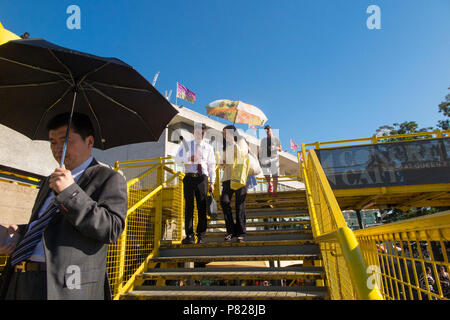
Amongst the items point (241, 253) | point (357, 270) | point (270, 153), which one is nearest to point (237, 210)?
point (241, 253)

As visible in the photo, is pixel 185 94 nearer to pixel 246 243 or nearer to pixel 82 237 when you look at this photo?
pixel 246 243

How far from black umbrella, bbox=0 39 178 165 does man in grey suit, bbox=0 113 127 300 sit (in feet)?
2.00

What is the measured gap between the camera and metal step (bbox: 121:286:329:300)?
2.82 metres

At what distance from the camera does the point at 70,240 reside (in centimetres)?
126

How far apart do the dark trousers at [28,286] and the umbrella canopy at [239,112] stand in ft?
23.2

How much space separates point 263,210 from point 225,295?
3.30m

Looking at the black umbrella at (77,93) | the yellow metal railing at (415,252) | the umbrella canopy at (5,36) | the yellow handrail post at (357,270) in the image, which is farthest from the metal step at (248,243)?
the umbrella canopy at (5,36)

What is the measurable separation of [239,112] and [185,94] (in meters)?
16.0

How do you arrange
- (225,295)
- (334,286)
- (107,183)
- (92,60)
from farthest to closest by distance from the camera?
(225,295) → (334,286) → (92,60) → (107,183)

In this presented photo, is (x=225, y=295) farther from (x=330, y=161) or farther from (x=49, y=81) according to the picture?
(x=330, y=161)

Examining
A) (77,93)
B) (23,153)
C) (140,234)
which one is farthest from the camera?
(23,153)

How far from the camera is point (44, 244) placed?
47.7 inches
